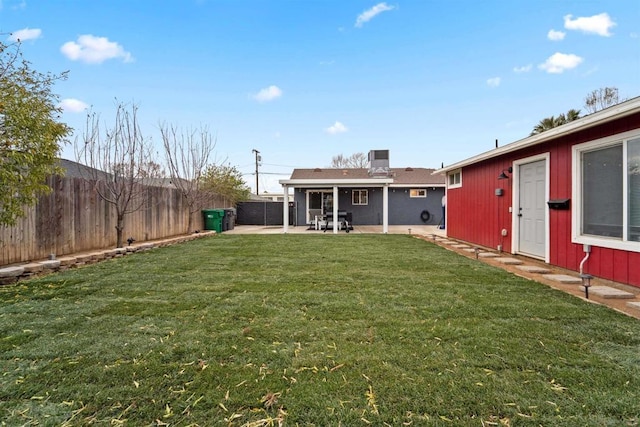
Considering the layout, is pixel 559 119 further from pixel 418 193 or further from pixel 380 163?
pixel 380 163

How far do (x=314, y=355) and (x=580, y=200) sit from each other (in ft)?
16.6

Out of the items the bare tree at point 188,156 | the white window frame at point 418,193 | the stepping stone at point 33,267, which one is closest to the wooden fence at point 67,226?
the stepping stone at point 33,267

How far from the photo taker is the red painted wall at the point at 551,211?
4.25 meters

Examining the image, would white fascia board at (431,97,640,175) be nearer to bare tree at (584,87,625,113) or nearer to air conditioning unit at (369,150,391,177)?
air conditioning unit at (369,150,391,177)

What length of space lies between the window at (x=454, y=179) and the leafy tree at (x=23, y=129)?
9409 mm

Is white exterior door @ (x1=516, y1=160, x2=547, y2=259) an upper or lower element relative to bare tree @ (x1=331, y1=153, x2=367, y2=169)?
lower

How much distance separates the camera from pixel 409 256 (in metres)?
6.63

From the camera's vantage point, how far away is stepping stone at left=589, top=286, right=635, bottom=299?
3.64m

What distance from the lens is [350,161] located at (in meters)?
30.0

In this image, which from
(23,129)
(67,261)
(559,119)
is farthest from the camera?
(559,119)

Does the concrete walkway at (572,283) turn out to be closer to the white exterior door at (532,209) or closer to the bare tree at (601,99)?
the white exterior door at (532,209)

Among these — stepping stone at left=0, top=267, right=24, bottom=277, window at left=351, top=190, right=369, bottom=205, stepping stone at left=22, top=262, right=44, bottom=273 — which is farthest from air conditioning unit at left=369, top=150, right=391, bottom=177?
stepping stone at left=0, top=267, right=24, bottom=277

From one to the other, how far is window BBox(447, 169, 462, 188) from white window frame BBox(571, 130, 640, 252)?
4.53 meters

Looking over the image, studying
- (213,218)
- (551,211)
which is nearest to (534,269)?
(551,211)
